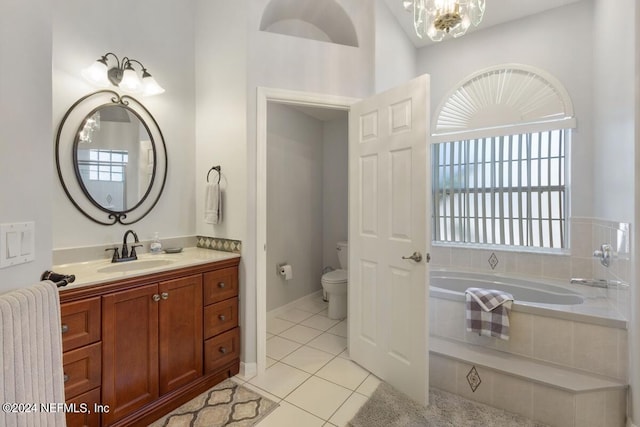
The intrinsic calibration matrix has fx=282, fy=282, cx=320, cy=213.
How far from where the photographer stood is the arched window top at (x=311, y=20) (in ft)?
7.60

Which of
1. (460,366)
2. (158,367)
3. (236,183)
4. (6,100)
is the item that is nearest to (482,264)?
(460,366)

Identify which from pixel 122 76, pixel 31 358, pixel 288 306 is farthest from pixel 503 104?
pixel 31 358

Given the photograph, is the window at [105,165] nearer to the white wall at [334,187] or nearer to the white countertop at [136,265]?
the white countertop at [136,265]

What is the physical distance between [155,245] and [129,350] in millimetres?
804

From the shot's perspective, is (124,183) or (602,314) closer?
(602,314)

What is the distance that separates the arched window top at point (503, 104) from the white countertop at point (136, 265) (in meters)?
2.70

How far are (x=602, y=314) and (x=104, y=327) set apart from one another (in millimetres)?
2890

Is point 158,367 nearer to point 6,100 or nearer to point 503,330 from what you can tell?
point 6,100

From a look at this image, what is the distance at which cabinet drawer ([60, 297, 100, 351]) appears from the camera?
130 centimetres

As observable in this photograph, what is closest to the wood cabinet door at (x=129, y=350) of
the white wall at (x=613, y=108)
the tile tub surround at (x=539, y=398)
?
the tile tub surround at (x=539, y=398)

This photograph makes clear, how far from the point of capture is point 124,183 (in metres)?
2.05

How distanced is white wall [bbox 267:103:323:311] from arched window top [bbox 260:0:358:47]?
897 millimetres

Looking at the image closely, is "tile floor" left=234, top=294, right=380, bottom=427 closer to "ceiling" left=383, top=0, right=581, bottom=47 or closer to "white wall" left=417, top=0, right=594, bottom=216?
"white wall" left=417, top=0, right=594, bottom=216

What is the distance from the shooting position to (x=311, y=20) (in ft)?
8.30
